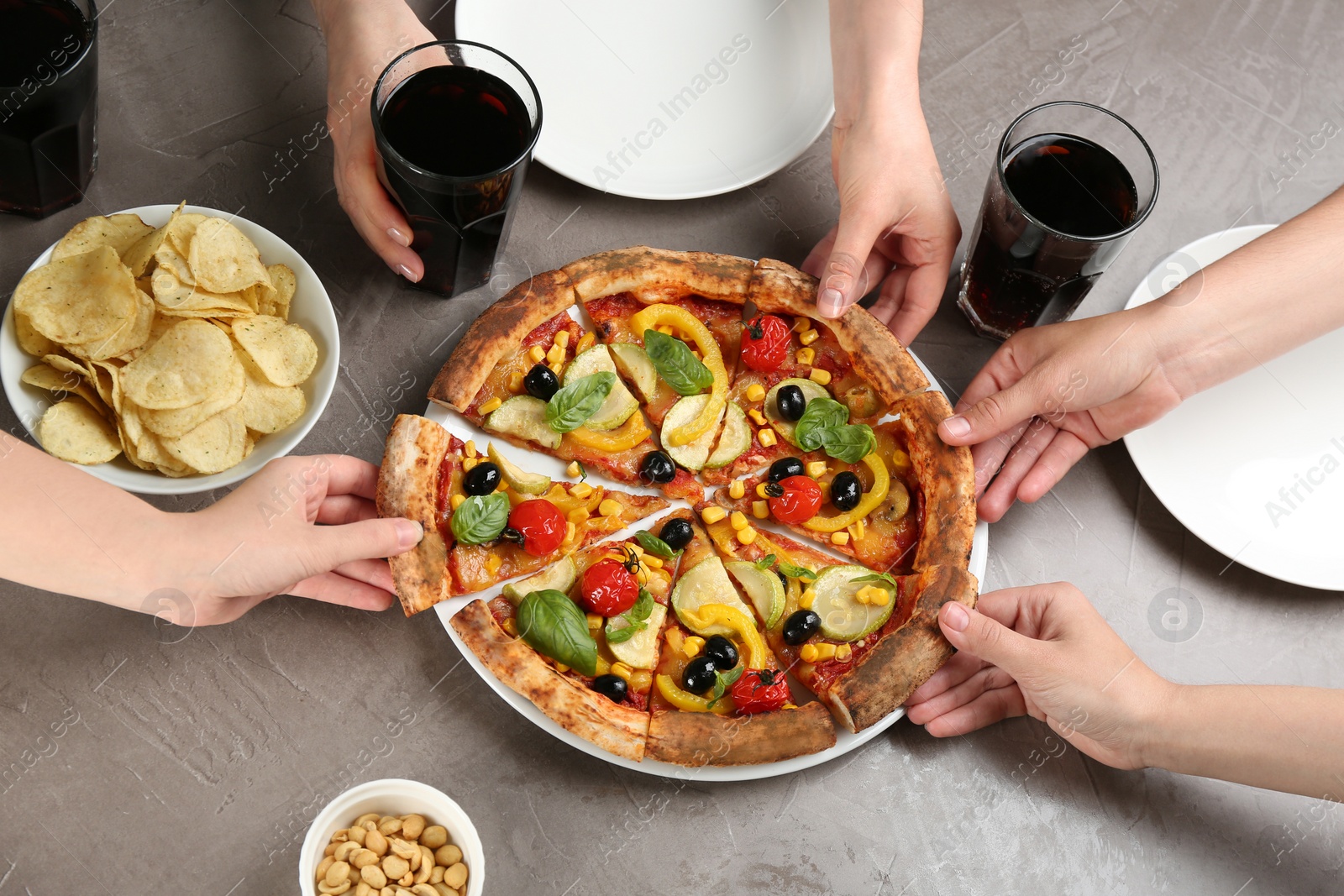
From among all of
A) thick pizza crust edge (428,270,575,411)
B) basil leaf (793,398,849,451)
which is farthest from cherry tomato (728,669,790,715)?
thick pizza crust edge (428,270,575,411)

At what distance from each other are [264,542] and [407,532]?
0.39m

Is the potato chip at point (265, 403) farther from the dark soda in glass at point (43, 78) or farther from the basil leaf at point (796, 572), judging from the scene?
the basil leaf at point (796, 572)

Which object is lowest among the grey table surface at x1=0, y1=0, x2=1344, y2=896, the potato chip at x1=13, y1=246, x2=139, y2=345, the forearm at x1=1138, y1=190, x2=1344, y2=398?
the grey table surface at x1=0, y1=0, x2=1344, y2=896

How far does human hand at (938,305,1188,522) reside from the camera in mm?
3268

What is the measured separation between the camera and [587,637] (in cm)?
306

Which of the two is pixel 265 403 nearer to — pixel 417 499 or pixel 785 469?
pixel 417 499

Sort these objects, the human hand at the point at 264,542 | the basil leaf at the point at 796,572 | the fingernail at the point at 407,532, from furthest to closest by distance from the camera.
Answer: the basil leaf at the point at 796,572 → the fingernail at the point at 407,532 → the human hand at the point at 264,542

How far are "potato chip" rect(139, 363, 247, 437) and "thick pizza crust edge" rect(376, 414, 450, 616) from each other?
1.58 ft

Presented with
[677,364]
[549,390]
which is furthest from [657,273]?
[549,390]

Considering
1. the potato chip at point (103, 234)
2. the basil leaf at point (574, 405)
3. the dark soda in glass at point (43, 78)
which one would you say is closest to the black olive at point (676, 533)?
the basil leaf at point (574, 405)

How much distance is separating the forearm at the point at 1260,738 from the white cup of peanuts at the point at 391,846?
206 cm

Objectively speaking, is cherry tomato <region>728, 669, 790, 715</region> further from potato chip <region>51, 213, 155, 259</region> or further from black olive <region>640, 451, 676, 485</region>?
potato chip <region>51, 213, 155, 259</region>

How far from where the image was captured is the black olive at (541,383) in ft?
10.9

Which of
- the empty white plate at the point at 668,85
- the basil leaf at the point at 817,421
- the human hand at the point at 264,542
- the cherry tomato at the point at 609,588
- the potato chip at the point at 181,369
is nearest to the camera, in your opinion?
the human hand at the point at 264,542
